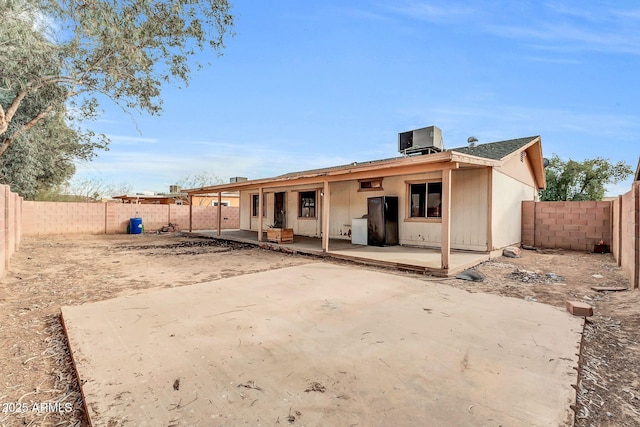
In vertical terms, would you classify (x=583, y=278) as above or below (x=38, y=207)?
below

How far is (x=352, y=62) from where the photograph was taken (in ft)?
35.3

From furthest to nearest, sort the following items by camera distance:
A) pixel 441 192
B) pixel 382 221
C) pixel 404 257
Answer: pixel 382 221 → pixel 441 192 → pixel 404 257

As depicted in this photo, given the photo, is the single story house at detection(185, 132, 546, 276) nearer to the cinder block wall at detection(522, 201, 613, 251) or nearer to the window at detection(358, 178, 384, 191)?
the window at detection(358, 178, 384, 191)

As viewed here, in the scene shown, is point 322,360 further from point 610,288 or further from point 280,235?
point 280,235

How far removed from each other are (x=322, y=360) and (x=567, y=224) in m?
10.5

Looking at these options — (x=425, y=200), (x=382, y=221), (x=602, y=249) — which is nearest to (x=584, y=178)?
(x=602, y=249)

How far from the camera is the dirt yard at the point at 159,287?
191cm

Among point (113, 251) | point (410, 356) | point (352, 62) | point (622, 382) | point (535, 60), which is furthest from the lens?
point (352, 62)

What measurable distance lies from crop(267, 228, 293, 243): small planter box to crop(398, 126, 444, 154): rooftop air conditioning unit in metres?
4.87

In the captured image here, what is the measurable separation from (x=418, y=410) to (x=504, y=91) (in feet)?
42.2

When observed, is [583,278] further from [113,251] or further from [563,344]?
[113,251]

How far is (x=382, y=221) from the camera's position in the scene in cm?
873

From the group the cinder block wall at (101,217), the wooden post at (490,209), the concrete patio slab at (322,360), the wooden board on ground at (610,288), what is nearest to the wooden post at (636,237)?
the wooden board on ground at (610,288)

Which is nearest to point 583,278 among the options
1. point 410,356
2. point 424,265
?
point 424,265
